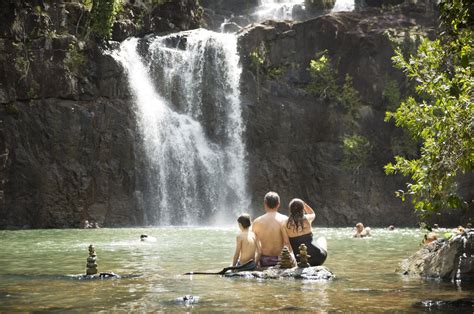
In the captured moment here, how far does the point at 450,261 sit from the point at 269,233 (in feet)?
11.6

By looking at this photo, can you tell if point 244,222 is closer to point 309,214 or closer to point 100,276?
point 309,214

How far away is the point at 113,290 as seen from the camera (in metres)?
10.2

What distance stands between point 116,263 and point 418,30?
3817 cm

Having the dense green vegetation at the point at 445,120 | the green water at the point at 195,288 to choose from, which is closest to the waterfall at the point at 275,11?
the green water at the point at 195,288

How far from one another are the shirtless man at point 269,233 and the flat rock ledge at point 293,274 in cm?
67

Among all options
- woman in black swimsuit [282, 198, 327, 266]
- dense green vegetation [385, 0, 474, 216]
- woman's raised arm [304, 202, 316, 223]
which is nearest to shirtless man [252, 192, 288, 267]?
woman in black swimsuit [282, 198, 327, 266]

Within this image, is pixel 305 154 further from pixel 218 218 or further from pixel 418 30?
pixel 418 30

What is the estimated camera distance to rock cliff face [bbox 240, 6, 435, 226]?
141 ft

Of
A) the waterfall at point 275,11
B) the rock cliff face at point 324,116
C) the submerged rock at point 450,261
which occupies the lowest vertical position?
the submerged rock at point 450,261

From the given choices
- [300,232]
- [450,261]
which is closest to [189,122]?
[300,232]

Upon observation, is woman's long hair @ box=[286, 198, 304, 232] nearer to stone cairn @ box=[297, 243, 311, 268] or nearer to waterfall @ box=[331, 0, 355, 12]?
stone cairn @ box=[297, 243, 311, 268]

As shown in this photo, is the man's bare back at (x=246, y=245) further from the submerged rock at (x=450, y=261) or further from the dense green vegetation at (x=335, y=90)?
the dense green vegetation at (x=335, y=90)

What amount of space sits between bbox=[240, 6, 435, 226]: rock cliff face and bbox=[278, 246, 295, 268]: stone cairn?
30586 millimetres

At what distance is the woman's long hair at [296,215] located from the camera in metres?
12.1
